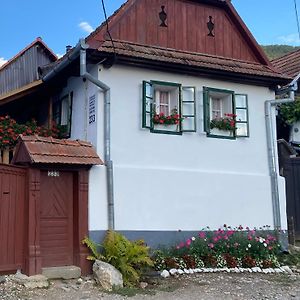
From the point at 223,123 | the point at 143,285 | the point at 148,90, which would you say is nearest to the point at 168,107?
the point at 148,90

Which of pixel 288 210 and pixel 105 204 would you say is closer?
pixel 105 204

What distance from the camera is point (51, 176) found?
1054 cm

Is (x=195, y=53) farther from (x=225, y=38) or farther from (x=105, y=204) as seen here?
(x=105, y=204)

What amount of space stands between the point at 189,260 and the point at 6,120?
536cm

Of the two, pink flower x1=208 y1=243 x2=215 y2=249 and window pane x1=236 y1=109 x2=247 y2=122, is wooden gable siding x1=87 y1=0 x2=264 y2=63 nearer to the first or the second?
window pane x1=236 y1=109 x2=247 y2=122

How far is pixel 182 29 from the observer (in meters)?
13.0

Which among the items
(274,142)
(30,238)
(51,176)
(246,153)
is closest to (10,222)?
(30,238)

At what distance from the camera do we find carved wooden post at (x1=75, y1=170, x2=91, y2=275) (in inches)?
406

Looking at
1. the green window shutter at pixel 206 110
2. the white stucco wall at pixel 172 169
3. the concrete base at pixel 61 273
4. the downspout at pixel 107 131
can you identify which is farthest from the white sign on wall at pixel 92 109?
the concrete base at pixel 61 273

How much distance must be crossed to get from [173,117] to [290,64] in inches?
294

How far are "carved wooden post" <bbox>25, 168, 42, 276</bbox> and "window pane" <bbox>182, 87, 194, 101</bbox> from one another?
4.16 meters

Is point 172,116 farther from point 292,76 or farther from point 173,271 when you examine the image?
point 292,76

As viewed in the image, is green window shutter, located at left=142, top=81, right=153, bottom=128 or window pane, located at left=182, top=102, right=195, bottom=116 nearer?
green window shutter, located at left=142, top=81, right=153, bottom=128

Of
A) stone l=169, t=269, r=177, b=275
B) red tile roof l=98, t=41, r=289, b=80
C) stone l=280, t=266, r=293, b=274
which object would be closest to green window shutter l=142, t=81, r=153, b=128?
red tile roof l=98, t=41, r=289, b=80
